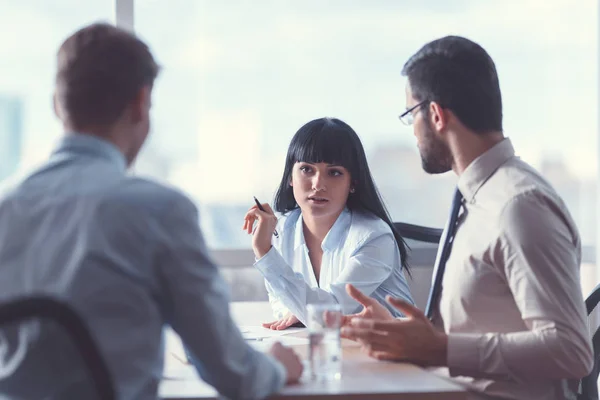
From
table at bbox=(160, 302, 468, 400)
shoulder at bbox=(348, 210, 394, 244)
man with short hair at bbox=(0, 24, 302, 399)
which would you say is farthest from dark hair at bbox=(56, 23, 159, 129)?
shoulder at bbox=(348, 210, 394, 244)

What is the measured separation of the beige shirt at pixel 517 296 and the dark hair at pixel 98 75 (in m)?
0.87

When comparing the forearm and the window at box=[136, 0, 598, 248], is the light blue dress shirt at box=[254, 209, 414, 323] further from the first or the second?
the forearm

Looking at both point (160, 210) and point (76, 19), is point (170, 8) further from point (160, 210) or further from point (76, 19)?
point (160, 210)

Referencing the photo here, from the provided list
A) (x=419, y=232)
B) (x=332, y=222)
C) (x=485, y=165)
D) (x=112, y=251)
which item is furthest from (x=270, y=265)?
(x=112, y=251)

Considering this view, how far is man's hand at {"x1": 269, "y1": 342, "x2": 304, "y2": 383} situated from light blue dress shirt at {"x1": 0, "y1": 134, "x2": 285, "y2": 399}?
0.19 m

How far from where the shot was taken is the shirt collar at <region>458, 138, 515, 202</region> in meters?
1.94

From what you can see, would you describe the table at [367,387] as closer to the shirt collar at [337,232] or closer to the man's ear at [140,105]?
the man's ear at [140,105]

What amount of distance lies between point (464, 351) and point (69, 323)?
3.07ft

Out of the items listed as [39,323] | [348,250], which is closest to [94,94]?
[39,323]

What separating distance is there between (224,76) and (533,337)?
238cm

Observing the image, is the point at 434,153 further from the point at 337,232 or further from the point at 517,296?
the point at 337,232

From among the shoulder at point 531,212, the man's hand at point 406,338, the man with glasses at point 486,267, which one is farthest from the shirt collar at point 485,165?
the man's hand at point 406,338

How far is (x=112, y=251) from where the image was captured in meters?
1.21

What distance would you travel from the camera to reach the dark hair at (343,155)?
3000 millimetres
